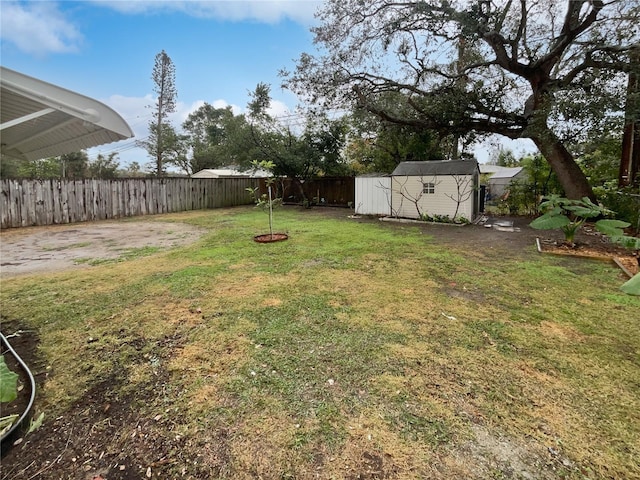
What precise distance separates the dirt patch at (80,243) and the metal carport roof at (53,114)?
2.26m

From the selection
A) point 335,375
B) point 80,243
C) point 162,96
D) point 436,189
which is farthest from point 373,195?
point 162,96

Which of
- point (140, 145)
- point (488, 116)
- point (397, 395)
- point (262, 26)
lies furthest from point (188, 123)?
point (397, 395)

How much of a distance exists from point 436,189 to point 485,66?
3401 mm

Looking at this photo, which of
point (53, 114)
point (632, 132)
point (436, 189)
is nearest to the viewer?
point (53, 114)

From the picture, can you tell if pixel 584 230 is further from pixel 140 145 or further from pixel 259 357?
pixel 140 145

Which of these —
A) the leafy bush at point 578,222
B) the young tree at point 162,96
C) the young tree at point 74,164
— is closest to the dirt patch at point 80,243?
the leafy bush at point 578,222

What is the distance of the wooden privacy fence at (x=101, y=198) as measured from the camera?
8156mm

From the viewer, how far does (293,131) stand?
12375mm

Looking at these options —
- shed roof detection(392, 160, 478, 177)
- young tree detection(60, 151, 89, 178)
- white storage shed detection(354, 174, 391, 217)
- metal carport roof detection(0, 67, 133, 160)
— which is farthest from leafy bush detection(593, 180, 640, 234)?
young tree detection(60, 151, 89, 178)

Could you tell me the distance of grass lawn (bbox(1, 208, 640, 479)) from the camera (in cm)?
139

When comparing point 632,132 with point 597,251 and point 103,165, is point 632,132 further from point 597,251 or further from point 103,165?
point 103,165

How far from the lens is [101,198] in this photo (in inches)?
387

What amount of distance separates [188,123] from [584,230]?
2961 centimetres

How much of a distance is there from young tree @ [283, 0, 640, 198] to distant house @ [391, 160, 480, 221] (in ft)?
4.69
